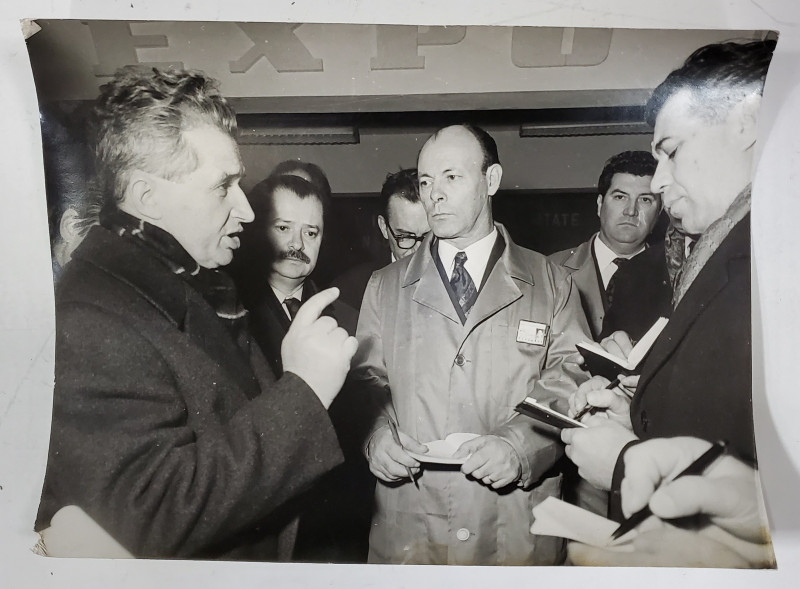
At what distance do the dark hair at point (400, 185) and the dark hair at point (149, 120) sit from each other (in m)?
0.33

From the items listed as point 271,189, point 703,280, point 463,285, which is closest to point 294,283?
point 271,189

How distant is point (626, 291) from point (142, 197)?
937 mm

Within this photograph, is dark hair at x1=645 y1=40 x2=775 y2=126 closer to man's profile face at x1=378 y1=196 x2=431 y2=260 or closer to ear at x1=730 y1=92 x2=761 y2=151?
ear at x1=730 y1=92 x2=761 y2=151

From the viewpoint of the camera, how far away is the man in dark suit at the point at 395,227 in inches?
54.4

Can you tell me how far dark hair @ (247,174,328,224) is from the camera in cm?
138

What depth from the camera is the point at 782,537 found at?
1424mm

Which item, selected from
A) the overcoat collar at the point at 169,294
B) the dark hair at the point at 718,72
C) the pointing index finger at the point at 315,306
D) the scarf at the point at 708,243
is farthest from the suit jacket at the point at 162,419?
the dark hair at the point at 718,72

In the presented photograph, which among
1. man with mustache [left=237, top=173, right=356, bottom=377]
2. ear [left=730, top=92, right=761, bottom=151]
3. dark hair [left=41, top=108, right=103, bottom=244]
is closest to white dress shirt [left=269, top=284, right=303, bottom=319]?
man with mustache [left=237, top=173, right=356, bottom=377]

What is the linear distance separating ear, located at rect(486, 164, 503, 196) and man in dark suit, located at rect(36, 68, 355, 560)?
0.38m

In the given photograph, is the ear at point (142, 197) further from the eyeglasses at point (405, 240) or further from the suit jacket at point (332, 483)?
the eyeglasses at point (405, 240)

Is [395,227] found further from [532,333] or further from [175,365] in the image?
[175,365]

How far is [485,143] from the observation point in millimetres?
1384

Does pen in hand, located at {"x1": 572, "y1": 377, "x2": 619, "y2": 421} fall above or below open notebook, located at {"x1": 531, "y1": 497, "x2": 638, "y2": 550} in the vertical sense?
above

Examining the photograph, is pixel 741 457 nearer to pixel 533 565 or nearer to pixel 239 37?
pixel 533 565
